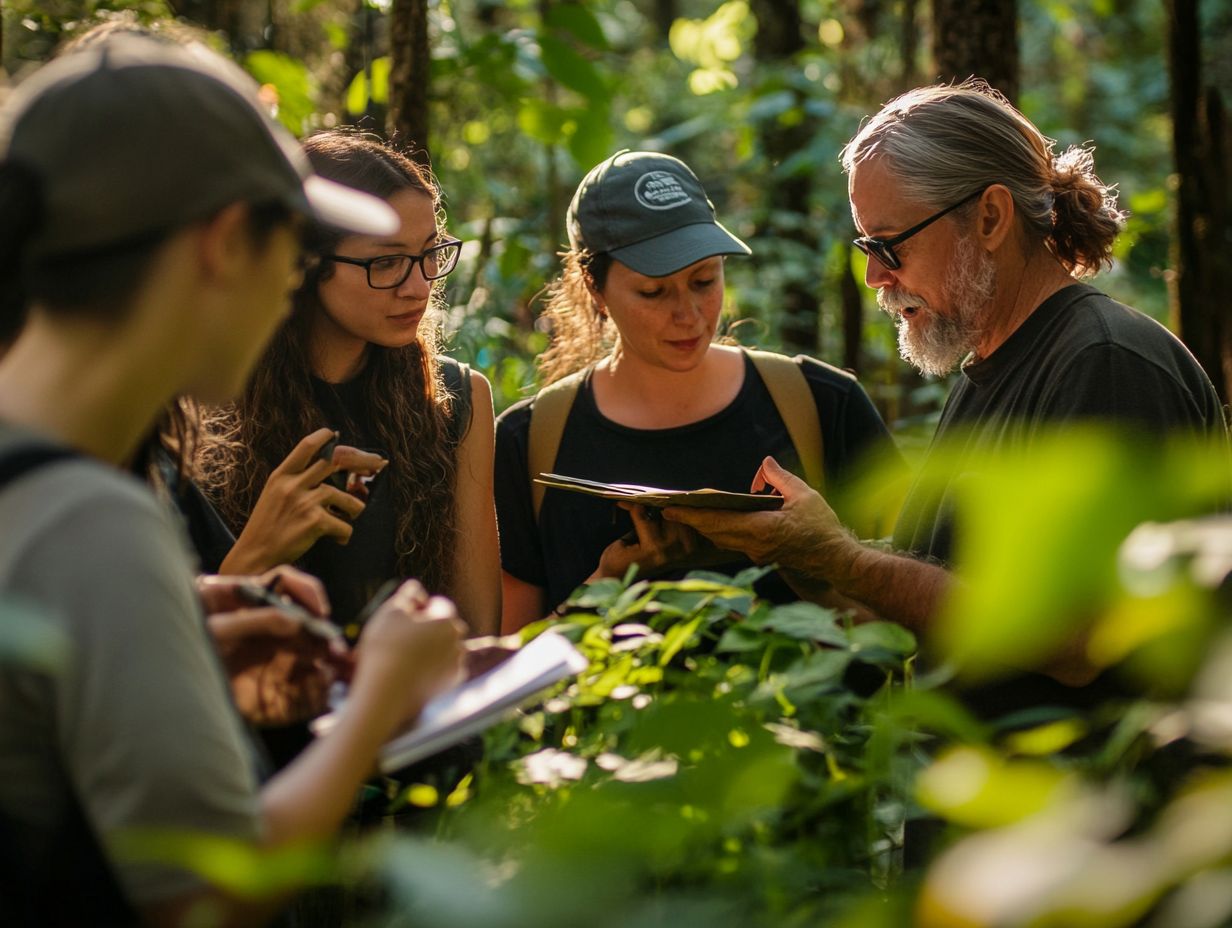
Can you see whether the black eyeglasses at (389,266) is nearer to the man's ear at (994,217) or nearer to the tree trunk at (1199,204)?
the man's ear at (994,217)

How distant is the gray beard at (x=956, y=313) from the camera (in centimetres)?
297

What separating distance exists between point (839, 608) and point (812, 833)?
169cm

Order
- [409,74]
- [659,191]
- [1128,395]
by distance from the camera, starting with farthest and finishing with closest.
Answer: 1. [409,74]
2. [659,191]
3. [1128,395]

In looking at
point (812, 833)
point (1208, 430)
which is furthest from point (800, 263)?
point (812, 833)

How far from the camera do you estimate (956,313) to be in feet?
9.88

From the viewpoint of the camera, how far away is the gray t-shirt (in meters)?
1.24

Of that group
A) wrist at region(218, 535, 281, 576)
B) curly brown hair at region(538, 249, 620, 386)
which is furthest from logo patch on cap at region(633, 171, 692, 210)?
wrist at region(218, 535, 281, 576)

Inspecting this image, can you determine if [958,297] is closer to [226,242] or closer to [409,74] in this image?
[226,242]

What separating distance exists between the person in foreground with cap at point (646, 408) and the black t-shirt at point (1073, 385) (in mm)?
563

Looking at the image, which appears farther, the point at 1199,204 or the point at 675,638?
the point at 1199,204

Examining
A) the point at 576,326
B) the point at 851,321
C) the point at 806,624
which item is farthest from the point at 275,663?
the point at 851,321

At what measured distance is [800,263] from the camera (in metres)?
7.47

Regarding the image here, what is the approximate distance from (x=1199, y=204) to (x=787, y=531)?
2831mm

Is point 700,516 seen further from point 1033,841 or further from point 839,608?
point 1033,841
